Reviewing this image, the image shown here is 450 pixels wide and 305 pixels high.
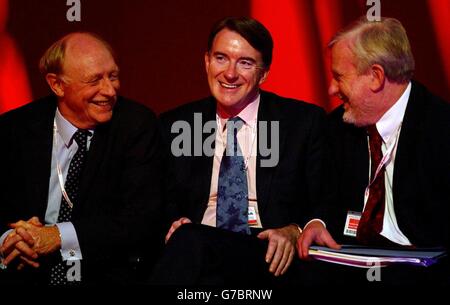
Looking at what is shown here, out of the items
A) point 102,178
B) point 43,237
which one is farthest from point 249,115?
point 43,237

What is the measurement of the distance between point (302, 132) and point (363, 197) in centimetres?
38

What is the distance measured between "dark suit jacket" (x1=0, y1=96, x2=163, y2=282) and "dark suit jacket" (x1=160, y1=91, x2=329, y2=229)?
16cm

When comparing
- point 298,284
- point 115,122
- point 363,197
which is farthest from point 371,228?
point 115,122

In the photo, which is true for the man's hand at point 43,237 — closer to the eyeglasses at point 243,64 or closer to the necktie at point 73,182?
the necktie at point 73,182

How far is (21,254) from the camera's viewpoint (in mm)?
3203

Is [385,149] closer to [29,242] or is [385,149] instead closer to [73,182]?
[73,182]

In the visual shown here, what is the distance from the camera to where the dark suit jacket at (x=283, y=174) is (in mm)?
3459

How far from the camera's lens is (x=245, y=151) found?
3547 mm

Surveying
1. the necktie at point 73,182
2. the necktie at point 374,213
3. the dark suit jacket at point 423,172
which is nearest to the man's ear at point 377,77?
the dark suit jacket at point 423,172

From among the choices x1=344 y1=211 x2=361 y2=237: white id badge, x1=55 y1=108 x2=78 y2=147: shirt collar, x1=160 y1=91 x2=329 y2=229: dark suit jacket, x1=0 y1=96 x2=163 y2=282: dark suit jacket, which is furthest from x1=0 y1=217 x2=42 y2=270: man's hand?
x1=344 y1=211 x2=361 y2=237: white id badge

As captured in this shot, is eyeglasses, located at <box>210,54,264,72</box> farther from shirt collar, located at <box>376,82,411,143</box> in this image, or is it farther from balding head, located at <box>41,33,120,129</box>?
shirt collar, located at <box>376,82,411,143</box>

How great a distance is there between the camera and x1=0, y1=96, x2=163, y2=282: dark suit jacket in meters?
3.34

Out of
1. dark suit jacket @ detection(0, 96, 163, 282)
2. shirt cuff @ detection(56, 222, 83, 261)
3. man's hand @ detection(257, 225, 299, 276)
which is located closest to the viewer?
man's hand @ detection(257, 225, 299, 276)

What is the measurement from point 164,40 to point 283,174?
110cm
